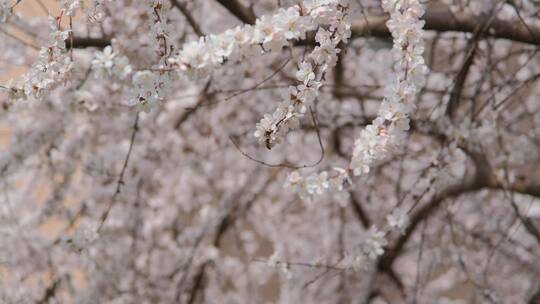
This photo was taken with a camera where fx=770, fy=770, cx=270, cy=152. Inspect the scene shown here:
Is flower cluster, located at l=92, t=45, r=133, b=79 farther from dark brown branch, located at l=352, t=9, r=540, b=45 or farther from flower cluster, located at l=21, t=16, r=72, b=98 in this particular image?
dark brown branch, located at l=352, t=9, r=540, b=45

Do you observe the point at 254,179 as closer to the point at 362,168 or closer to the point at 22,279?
the point at 22,279

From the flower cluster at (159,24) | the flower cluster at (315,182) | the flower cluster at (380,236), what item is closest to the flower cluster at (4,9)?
the flower cluster at (159,24)

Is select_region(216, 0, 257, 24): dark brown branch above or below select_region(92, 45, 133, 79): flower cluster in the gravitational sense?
below

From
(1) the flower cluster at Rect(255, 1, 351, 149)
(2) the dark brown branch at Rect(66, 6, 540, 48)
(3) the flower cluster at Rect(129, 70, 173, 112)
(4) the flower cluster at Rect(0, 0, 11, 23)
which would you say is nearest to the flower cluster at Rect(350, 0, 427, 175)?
(1) the flower cluster at Rect(255, 1, 351, 149)

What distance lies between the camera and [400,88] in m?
1.70

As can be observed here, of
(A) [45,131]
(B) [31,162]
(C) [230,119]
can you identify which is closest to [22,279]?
(B) [31,162]

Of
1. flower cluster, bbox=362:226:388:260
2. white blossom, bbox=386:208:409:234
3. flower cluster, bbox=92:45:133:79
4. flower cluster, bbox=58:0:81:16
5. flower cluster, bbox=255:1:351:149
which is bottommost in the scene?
flower cluster, bbox=362:226:388:260

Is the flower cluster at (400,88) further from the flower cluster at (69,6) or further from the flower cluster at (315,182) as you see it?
the flower cluster at (69,6)

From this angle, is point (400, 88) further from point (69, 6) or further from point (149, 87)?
point (69, 6)

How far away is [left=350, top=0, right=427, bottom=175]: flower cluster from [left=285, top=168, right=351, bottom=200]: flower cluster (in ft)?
0.57

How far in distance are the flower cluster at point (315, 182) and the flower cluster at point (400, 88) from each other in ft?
0.57

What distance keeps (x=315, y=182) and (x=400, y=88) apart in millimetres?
350

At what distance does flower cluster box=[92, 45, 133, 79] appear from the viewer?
59.4 inches

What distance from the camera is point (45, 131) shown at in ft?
11.7
